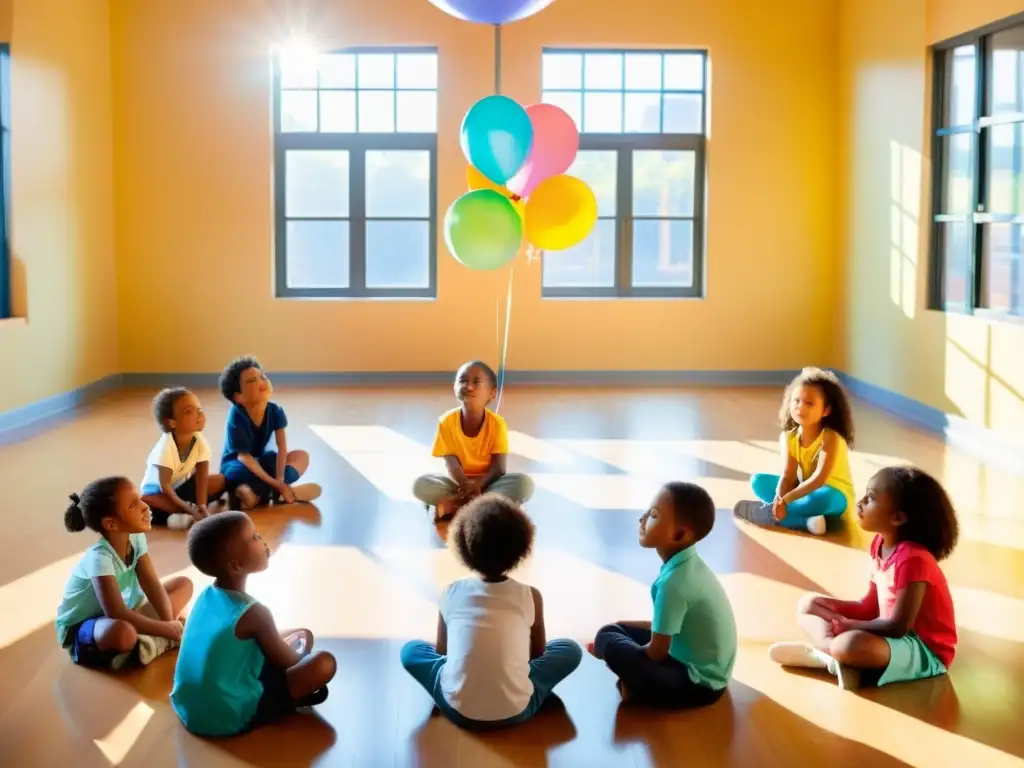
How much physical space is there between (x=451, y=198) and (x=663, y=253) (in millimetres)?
1603

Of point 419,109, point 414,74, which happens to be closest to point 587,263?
point 419,109

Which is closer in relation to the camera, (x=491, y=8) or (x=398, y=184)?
(x=491, y=8)

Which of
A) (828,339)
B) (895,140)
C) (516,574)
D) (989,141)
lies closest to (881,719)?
(516,574)

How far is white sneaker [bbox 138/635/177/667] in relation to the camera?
3033 millimetres

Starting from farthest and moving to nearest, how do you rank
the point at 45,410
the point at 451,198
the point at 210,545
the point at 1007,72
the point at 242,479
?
the point at 451,198, the point at 45,410, the point at 1007,72, the point at 242,479, the point at 210,545

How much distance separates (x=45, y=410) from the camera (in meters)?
7.23

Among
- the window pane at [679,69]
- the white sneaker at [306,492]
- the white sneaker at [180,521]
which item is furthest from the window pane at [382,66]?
the white sneaker at [180,521]

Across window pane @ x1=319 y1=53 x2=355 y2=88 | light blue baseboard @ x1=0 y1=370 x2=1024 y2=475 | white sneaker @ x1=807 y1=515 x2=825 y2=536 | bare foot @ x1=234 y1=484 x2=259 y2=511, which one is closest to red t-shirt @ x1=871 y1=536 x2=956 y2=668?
white sneaker @ x1=807 y1=515 x2=825 y2=536

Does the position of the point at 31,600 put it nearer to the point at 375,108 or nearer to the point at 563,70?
the point at 375,108

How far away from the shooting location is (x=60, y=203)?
7.65m

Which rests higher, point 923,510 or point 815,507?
point 923,510

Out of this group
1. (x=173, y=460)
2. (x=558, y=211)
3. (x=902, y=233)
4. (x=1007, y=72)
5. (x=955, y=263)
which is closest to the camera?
(x=173, y=460)

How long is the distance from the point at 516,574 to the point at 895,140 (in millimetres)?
4912

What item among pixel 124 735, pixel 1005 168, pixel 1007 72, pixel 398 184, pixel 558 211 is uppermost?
pixel 1007 72
